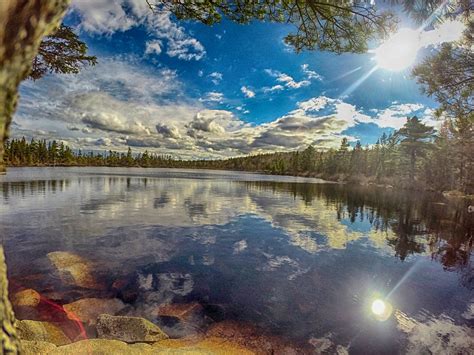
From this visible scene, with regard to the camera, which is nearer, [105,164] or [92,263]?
[92,263]

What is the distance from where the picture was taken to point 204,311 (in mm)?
7035

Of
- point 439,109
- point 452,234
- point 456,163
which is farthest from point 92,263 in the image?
point 456,163

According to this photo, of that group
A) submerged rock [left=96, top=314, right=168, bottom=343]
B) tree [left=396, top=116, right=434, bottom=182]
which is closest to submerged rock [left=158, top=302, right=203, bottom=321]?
submerged rock [left=96, top=314, right=168, bottom=343]

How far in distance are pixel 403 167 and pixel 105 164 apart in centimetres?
18784

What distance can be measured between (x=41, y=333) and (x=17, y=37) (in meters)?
6.41

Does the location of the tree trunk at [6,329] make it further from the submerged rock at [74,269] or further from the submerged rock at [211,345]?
the submerged rock at [74,269]

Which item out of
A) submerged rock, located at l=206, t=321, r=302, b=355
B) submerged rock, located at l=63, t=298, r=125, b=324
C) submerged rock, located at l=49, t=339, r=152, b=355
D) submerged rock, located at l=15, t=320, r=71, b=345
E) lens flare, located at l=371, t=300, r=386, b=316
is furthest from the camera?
lens flare, located at l=371, t=300, r=386, b=316

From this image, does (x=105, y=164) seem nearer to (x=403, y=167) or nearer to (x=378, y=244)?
(x=403, y=167)

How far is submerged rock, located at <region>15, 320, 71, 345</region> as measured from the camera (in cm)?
493

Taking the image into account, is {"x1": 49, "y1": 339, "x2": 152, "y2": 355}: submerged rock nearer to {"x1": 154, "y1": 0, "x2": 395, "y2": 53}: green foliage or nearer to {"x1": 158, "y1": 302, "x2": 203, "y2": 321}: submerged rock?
{"x1": 158, "y1": 302, "x2": 203, "y2": 321}: submerged rock

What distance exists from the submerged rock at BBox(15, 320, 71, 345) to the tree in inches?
2767

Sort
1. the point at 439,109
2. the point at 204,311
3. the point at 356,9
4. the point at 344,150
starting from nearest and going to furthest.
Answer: the point at 356,9 → the point at 204,311 → the point at 439,109 → the point at 344,150

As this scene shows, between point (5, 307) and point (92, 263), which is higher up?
point (5, 307)

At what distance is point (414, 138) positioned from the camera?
2307 inches
